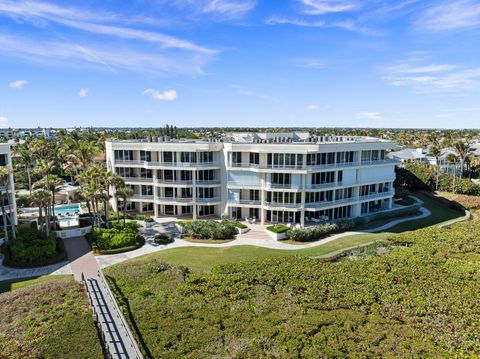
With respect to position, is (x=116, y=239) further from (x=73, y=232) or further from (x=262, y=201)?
(x=262, y=201)

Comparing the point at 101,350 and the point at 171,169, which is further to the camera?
the point at 171,169

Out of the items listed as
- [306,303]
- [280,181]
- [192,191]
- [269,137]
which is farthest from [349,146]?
[306,303]

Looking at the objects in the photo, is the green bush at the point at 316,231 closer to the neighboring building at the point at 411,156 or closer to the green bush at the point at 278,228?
the green bush at the point at 278,228

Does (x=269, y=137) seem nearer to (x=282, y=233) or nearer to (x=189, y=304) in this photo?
(x=282, y=233)

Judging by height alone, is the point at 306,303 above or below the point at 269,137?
below

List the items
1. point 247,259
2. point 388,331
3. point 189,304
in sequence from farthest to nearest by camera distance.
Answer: point 247,259 → point 189,304 → point 388,331

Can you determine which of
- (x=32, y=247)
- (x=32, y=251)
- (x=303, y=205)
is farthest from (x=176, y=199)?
(x=32, y=251)

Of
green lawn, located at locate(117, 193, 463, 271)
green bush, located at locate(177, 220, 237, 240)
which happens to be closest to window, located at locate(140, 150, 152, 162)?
green bush, located at locate(177, 220, 237, 240)

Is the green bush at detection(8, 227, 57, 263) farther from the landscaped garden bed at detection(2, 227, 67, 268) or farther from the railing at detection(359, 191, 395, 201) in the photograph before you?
the railing at detection(359, 191, 395, 201)
